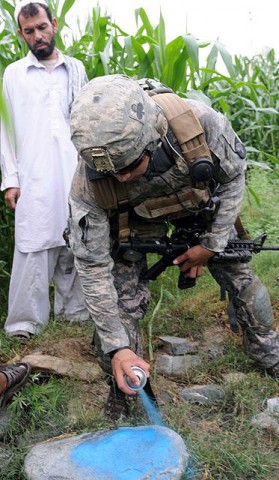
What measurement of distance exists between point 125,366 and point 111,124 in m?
0.87

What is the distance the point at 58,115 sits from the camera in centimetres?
357

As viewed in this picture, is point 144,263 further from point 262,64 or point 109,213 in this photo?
point 262,64

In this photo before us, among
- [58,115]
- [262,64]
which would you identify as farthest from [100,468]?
[262,64]

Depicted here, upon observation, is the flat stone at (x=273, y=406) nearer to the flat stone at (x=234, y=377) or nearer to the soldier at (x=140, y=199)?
the flat stone at (x=234, y=377)

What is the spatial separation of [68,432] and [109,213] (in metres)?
0.90

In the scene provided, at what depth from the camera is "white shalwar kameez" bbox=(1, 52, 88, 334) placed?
3549 millimetres

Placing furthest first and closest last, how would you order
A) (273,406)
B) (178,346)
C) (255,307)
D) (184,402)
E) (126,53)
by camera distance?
1. (126,53)
2. (178,346)
3. (255,307)
4. (184,402)
5. (273,406)

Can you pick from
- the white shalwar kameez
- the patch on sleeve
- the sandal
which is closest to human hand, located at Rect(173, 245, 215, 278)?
the patch on sleeve

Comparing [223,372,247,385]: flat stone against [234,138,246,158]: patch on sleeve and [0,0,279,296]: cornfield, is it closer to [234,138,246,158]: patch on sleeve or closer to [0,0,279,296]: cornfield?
[234,138,246,158]: patch on sleeve

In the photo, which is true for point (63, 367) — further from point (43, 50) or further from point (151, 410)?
point (43, 50)

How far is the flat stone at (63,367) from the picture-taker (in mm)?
2975

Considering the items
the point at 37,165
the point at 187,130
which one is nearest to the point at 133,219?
the point at 187,130

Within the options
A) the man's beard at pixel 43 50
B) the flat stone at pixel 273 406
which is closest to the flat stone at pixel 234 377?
the flat stone at pixel 273 406

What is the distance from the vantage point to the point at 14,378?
271cm
